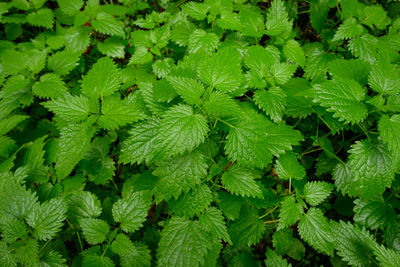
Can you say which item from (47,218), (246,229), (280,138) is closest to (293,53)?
(280,138)

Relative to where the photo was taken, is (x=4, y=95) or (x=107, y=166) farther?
(x=4, y=95)

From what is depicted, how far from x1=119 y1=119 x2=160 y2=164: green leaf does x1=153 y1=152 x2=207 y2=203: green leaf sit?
0.38 ft

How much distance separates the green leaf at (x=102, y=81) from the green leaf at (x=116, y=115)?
0.44 ft

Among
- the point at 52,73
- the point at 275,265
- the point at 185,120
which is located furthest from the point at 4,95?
the point at 275,265

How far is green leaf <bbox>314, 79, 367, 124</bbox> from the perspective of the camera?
5.00 feet

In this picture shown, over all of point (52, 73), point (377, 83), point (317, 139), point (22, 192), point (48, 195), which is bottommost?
point (48, 195)

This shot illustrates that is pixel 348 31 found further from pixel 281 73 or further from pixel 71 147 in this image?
pixel 71 147

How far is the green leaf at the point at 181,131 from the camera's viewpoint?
1.22 m

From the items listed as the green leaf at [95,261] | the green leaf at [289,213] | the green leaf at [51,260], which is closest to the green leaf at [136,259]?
the green leaf at [95,261]

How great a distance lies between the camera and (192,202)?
4.83 feet

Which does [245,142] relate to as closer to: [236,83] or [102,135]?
[236,83]

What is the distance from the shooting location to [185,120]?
51.3 inches

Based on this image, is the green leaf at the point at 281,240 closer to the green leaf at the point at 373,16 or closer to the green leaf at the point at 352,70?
the green leaf at the point at 352,70

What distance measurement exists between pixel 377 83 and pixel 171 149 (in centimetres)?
161
